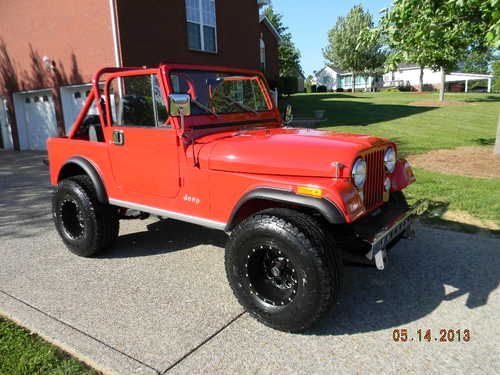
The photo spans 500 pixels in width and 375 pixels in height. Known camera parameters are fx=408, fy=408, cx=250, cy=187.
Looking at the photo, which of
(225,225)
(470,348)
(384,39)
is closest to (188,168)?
(225,225)

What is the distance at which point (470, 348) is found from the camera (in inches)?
107

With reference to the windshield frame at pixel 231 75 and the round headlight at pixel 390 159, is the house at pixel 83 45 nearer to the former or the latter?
the windshield frame at pixel 231 75

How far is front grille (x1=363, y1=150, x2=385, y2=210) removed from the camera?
3.11 m

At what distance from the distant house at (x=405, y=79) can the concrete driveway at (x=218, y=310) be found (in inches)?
2313

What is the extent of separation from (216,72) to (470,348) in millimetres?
3200

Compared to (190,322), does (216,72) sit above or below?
above

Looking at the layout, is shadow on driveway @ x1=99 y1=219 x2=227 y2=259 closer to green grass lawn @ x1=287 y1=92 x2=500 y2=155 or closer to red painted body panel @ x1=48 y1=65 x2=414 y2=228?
red painted body panel @ x1=48 y1=65 x2=414 y2=228

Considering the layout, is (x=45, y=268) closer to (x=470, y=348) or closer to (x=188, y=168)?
(x=188, y=168)

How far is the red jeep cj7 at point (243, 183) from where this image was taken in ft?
9.15

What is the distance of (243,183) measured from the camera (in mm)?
3150

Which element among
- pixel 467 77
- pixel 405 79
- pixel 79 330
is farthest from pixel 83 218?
pixel 467 77

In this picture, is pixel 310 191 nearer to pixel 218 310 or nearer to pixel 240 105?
pixel 218 310

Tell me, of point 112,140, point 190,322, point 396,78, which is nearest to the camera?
point 190,322
